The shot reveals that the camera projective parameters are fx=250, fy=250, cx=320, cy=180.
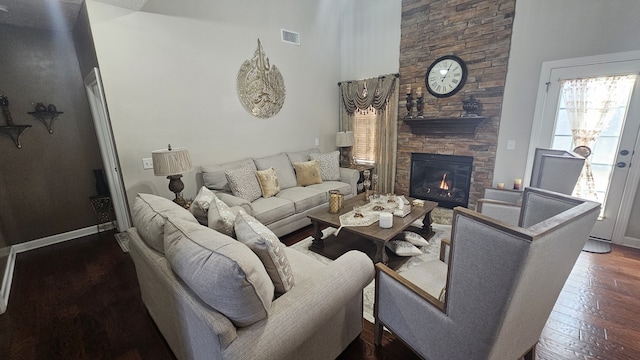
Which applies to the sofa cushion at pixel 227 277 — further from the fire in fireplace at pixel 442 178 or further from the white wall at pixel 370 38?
Result: the white wall at pixel 370 38

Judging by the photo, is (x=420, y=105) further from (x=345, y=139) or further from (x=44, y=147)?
(x=44, y=147)

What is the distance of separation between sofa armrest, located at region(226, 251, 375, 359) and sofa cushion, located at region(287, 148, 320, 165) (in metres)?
2.78

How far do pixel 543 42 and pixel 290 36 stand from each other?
11.2 feet

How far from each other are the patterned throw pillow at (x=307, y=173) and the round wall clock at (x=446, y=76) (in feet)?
7.31

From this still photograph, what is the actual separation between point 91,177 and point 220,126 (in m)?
1.91

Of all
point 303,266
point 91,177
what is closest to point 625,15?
point 303,266

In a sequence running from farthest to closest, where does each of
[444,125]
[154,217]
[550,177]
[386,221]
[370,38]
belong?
1. [370,38]
2. [444,125]
3. [386,221]
4. [550,177]
5. [154,217]

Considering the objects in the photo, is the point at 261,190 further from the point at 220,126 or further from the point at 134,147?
the point at 134,147

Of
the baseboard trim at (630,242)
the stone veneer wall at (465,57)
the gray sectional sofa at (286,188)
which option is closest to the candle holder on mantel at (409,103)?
the stone veneer wall at (465,57)

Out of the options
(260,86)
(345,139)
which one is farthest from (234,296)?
(345,139)

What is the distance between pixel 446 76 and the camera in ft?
12.5

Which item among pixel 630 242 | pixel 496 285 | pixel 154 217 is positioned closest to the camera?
pixel 496 285

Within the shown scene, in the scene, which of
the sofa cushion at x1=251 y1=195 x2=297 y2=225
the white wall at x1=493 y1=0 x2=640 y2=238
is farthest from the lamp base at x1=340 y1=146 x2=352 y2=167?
the white wall at x1=493 y1=0 x2=640 y2=238

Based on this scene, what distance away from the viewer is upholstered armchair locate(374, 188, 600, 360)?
84cm
